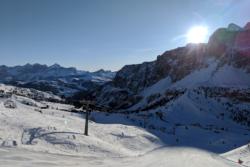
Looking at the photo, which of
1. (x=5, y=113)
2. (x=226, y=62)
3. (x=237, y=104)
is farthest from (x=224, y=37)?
(x=5, y=113)

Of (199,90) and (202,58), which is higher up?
(202,58)

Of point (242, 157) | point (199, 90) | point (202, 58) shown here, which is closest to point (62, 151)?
point (242, 157)

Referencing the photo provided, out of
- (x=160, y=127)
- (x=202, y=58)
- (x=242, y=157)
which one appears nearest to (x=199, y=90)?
(x=160, y=127)

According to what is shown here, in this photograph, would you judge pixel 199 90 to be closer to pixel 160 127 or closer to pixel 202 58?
pixel 160 127

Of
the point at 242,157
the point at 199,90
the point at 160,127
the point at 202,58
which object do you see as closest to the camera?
the point at 242,157

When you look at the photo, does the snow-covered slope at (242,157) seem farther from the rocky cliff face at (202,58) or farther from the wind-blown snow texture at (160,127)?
the rocky cliff face at (202,58)

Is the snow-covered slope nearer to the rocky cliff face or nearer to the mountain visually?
the mountain

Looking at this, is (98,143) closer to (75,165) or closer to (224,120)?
(75,165)

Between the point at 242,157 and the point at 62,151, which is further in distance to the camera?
the point at 242,157

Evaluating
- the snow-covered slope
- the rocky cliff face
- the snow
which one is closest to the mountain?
the rocky cliff face

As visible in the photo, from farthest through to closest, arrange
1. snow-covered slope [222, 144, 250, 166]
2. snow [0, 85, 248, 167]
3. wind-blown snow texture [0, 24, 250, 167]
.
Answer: snow-covered slope [222, 144, 250, 166]
wind-blown snow texture [0, 24, 250, 167]
snow [0, 85, 248, 167]

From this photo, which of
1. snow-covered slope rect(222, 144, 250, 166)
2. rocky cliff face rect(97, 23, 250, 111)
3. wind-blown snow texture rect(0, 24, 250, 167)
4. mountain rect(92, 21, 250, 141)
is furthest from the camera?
rocky cliff face rect(97, 23, 250, 111)

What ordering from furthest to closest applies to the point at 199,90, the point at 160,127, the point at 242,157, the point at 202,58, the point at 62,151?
the point at 202,58 → the point at 199,90 → the point at 160,127 → the point at 242,157 → the point at 62,151

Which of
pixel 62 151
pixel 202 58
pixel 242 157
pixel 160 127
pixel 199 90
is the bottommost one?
pixel 242 157
